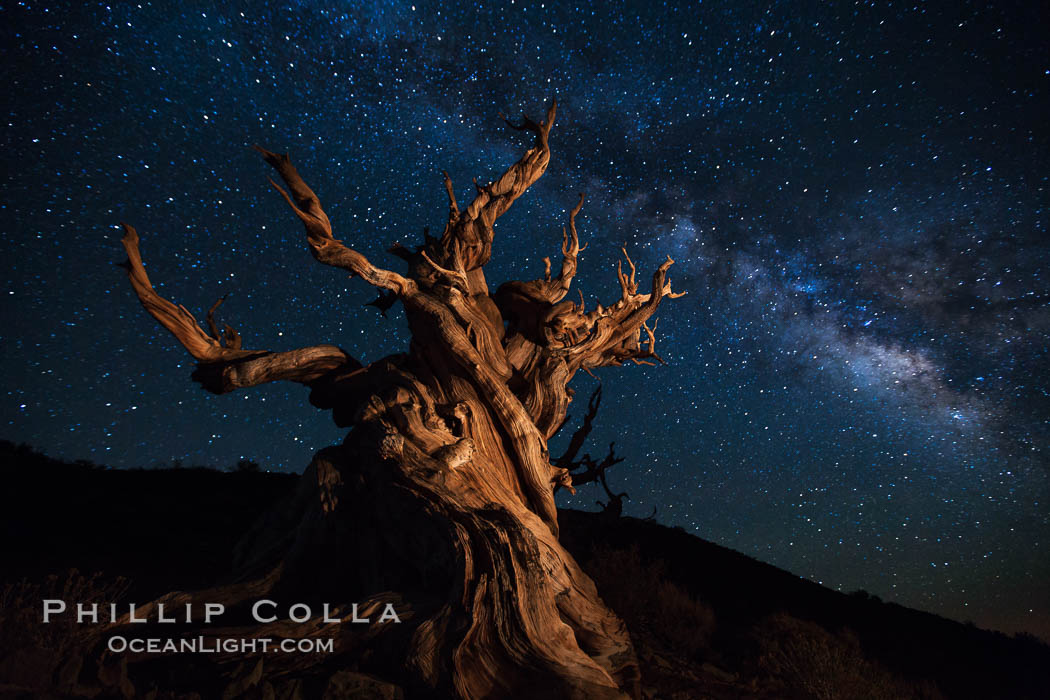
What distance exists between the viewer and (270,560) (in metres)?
5.11

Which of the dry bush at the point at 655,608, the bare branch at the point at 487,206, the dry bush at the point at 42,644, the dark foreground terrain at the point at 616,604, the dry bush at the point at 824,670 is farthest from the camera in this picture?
the bare branch at the point at 487,206

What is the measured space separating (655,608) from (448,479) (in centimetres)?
363

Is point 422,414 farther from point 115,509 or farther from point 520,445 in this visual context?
point 115,509

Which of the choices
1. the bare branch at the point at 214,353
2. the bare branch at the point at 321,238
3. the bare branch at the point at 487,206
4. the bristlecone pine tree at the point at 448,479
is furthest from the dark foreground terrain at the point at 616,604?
the bare branch at the point at 487,206

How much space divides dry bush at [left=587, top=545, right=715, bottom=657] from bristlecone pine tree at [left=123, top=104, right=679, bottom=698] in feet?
5.39

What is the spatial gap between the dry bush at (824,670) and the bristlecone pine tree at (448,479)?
202cm

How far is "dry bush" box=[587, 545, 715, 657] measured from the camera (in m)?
6.02

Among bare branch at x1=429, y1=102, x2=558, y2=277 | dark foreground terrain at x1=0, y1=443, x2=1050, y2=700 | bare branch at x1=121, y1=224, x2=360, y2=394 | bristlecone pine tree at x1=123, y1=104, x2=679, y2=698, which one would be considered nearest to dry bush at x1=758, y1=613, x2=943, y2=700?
dark foreground terrain at x1=0, y1=443, x2=1050, y2=700

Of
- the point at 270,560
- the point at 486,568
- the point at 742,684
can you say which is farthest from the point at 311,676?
the point at 742,684

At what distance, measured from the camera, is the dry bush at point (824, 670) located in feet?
16.1

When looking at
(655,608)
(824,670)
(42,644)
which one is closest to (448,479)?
(42,644)

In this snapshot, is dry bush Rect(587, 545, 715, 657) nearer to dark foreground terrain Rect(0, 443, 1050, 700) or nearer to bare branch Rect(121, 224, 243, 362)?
dark foreground terrain Rect(0, 443, 1050, 700)

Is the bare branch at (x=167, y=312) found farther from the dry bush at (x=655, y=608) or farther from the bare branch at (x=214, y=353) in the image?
the dry bush at (x=655, y=608)

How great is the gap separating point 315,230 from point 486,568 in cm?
442
